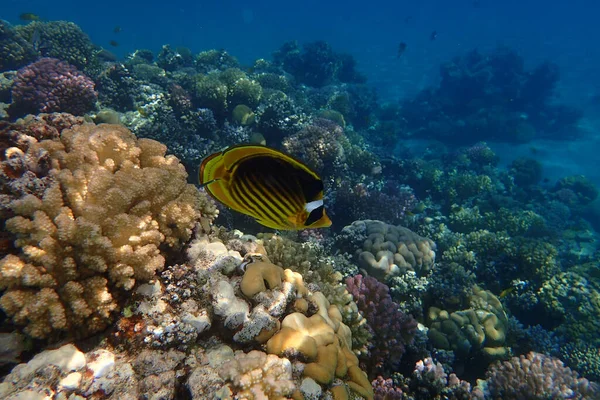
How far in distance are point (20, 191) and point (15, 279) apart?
3.26 feet

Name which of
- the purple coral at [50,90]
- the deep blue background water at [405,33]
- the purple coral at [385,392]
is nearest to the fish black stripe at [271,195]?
the purple coral at [385,392]

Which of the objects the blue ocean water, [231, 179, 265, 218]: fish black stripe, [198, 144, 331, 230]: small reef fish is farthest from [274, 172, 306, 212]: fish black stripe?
the blue ocean water

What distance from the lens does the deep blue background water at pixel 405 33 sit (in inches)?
1212

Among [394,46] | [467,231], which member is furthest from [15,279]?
[394,46]

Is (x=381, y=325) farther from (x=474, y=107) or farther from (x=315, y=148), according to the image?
(x=474, y=107)

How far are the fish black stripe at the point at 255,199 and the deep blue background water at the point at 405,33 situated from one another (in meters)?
21.9

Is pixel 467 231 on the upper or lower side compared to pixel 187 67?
lower

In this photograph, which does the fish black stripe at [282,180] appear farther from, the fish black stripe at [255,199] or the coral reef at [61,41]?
the coral reef at [61,41]

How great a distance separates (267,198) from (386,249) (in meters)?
5.87

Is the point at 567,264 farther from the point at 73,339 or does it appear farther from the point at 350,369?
the point at 73,339

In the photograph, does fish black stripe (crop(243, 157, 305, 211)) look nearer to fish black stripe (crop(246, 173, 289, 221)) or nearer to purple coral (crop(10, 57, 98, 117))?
fish black stripe (crop(246, 173, 289, 221))

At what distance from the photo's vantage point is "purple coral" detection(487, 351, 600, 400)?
4.99m

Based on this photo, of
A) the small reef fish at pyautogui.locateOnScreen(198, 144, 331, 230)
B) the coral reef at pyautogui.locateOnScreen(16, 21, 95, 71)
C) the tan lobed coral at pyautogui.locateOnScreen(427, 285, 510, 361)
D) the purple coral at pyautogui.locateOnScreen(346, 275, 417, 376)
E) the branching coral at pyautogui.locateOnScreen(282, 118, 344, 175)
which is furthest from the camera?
the coral reef at pyautogui.locateOnScreen(16, 21, 95, 71)

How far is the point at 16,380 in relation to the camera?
2.17 meters
